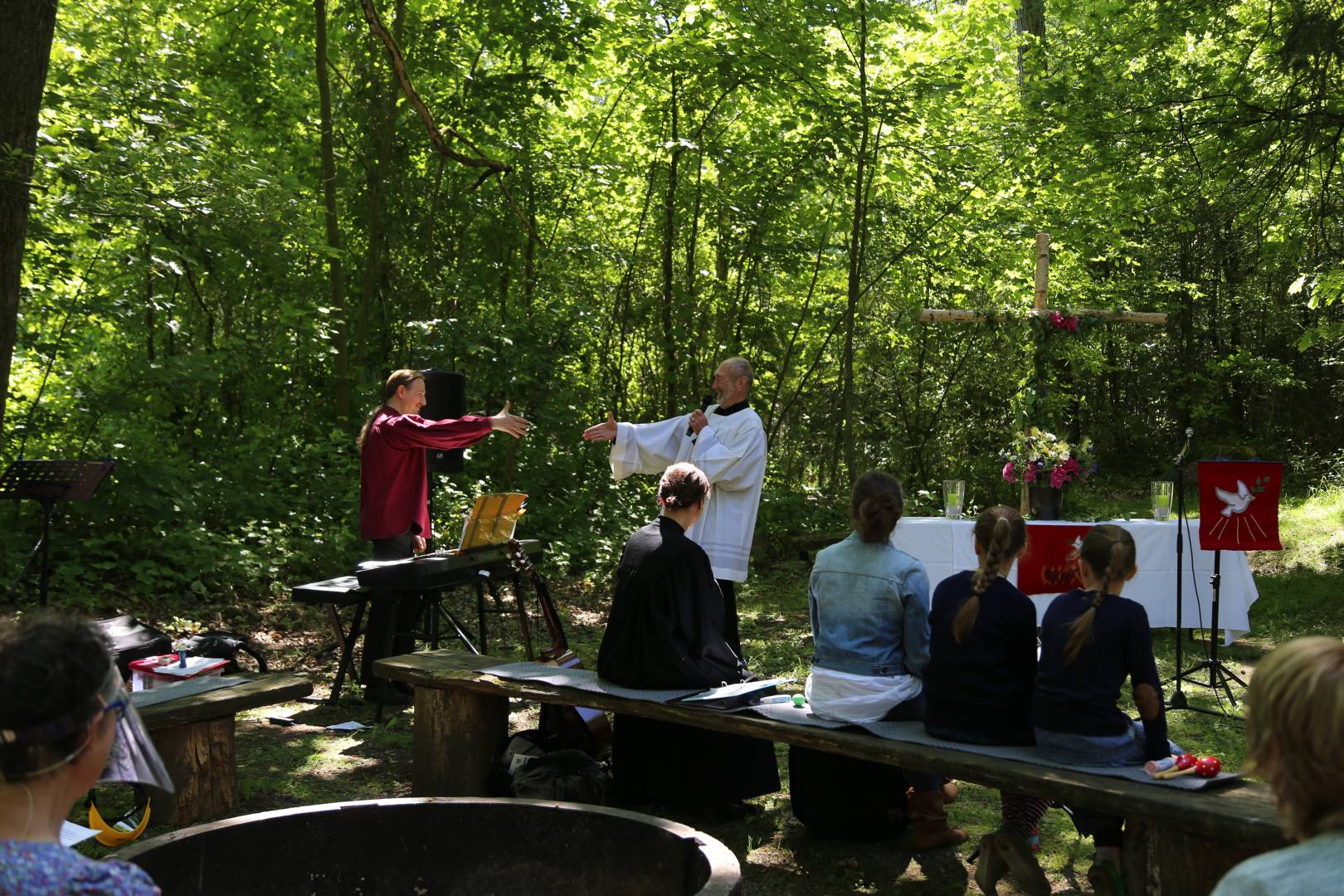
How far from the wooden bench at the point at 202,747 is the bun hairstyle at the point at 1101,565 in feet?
10.6

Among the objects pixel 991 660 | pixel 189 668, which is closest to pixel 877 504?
pixel 991 660

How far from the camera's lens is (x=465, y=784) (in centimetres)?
523

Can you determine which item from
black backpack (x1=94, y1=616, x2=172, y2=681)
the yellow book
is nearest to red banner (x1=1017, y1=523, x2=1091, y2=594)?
the yellow book

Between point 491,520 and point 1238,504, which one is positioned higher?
point 1238,504

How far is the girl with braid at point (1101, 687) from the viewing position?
405 cm

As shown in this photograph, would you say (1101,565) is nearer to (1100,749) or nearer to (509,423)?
(1100,749)

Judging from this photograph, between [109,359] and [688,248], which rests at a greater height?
[688,248]

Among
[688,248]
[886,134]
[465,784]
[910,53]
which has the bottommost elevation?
[465,784]

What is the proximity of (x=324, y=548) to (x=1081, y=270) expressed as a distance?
10.0m

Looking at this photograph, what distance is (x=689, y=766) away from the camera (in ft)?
17.0

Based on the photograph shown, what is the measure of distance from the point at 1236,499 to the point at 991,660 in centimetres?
366

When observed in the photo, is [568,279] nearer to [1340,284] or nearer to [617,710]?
[1340,284]

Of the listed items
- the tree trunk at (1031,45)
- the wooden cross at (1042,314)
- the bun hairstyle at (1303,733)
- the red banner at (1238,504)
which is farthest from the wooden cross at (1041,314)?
the bun hairstyle at (1303,733)

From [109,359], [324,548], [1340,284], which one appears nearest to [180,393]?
[109,359]
